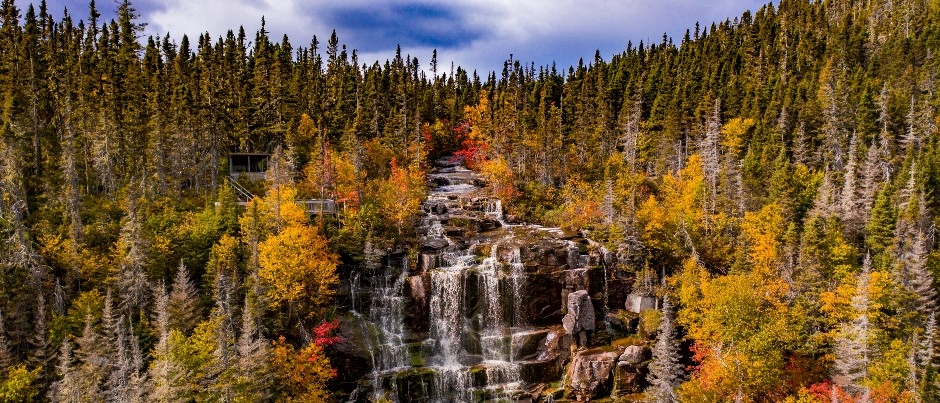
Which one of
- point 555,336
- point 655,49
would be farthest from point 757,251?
point 655,49

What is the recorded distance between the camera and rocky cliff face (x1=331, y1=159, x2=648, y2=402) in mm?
47281

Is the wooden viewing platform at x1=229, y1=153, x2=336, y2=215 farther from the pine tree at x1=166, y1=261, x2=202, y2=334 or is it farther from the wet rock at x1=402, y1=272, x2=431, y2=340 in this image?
the pine tree at x1=166, y1=261, x2=202, y2=334

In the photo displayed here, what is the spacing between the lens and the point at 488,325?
52281 millimetres

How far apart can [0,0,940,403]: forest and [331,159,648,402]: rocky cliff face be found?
2.74 m

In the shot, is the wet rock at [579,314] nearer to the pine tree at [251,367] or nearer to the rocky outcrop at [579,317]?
the rocky outcrop at [579,317]

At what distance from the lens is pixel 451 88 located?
5364 inches

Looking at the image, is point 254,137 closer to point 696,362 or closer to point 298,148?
point 298,148

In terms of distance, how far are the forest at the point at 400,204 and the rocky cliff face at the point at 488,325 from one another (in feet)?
8.98

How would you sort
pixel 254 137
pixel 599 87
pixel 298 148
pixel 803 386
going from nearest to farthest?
pixel 803 386
pixel 298 148
pixel 254 137
pixel 599 87

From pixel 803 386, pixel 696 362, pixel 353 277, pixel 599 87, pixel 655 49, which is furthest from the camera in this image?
pixel 655 49

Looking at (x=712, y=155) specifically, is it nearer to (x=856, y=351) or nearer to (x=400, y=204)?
(x=856, y=351)

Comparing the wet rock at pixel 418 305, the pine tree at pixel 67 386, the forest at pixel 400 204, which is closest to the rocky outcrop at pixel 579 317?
the forest at pixel 400 204

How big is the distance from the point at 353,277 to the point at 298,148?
27405 mm

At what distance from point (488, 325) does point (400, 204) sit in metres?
16.2
